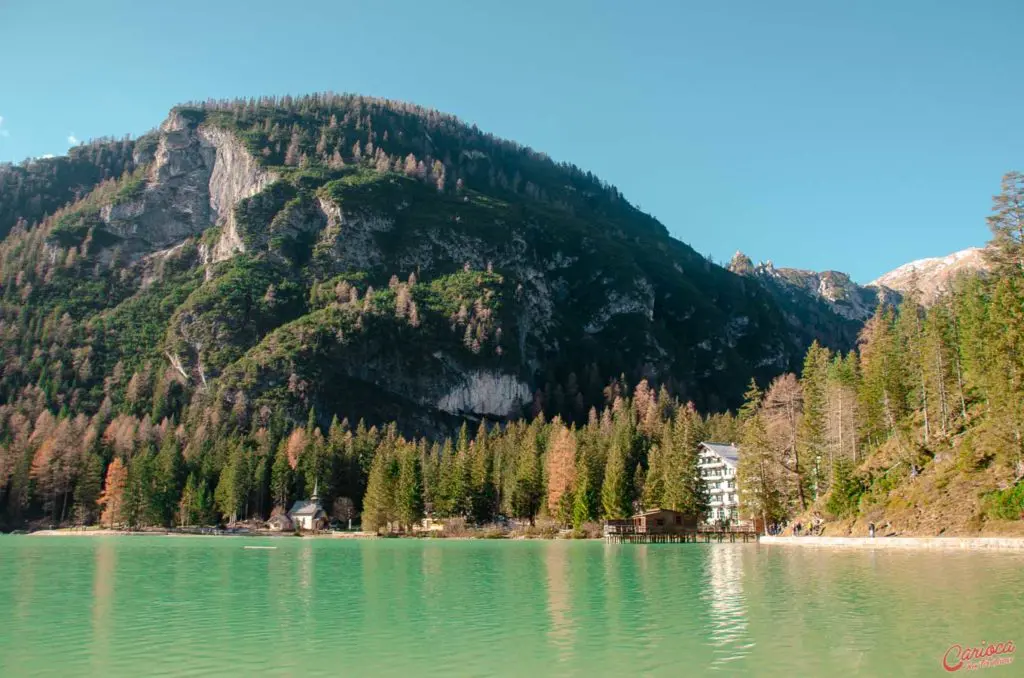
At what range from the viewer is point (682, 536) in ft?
309

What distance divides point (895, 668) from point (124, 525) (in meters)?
138

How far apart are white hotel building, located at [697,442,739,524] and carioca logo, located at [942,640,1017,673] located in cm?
9904

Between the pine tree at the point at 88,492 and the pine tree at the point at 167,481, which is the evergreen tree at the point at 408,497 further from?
the pine tree at the point at 88,492

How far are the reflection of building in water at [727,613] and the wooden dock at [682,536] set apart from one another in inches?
1601

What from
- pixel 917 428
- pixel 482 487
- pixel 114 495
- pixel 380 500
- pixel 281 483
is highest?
pixel 917 428

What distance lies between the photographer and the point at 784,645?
22.4 metres

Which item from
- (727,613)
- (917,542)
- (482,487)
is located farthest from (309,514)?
(727,613)

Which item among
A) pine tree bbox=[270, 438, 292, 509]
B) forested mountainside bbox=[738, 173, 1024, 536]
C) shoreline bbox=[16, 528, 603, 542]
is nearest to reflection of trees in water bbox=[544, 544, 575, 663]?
forested mountainside bbox=[738, 173, 1024, 536]

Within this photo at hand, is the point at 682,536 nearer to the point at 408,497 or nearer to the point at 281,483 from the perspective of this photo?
the point at 408,497

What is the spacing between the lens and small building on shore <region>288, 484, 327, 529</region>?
5202 inches

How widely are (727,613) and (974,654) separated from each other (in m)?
9.32

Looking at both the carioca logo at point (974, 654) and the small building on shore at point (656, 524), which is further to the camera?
the small building on shore at point (656, 524)

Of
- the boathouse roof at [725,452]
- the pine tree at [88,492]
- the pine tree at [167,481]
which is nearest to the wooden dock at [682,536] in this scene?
the boathouse roof at [725,452]

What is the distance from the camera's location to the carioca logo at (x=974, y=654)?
64.5 ft
